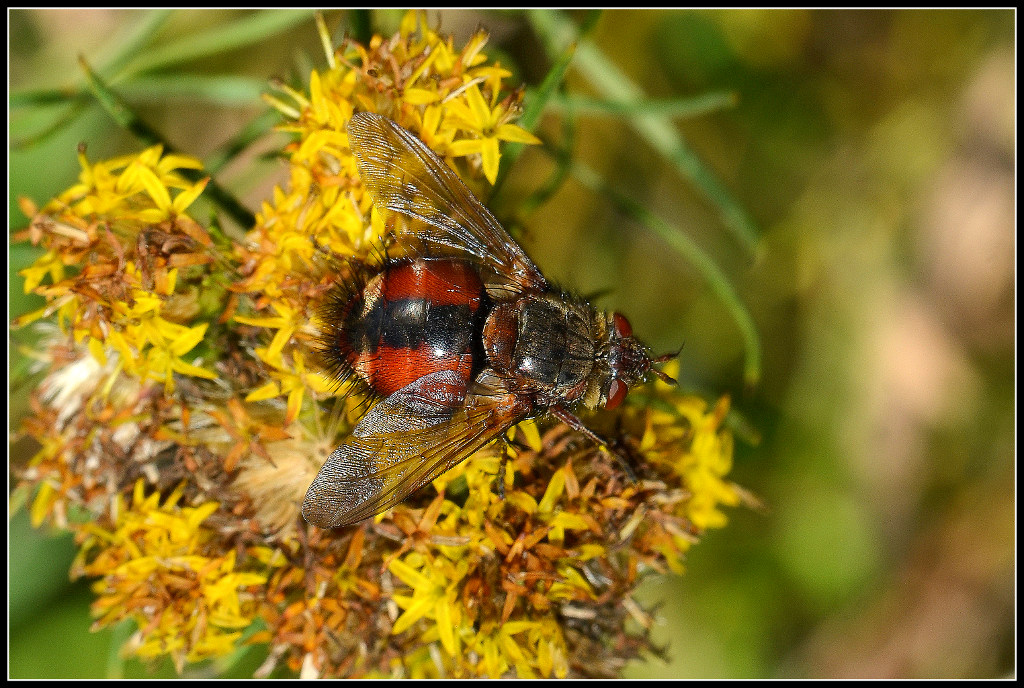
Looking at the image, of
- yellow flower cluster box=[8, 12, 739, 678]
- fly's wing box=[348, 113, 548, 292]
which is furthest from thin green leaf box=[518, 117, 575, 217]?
fly's wing box=[348, 113, 548, 292]

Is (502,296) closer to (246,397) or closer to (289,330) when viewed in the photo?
(289,330)

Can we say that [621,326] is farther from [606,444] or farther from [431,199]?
[431,199]

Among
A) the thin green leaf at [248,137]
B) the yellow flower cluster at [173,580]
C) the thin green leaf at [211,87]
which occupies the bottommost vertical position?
the yellow flower cluster at [173,580]

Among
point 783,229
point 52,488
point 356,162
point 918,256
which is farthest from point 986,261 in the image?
point 52,488

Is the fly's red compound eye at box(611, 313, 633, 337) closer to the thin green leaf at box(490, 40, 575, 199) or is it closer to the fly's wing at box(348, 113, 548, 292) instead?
the fly's wing at box(348, 113, 548, 292)

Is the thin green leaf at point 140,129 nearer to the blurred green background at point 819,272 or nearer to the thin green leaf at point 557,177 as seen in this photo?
the thin green leaf at point 557,177

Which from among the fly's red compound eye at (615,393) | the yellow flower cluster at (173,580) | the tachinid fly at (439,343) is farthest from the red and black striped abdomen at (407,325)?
the yellow flower cluster at (173,580)

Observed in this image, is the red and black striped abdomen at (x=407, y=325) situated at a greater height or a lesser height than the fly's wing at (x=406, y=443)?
greater
